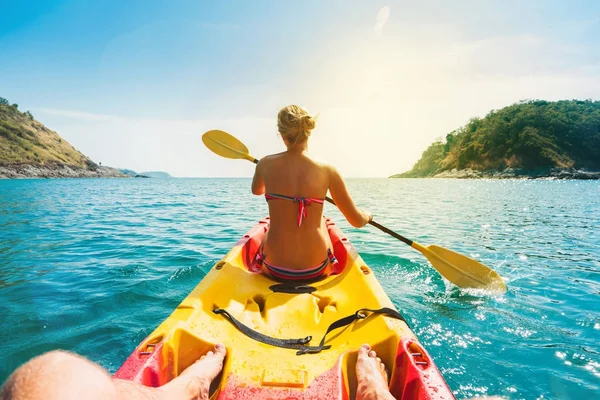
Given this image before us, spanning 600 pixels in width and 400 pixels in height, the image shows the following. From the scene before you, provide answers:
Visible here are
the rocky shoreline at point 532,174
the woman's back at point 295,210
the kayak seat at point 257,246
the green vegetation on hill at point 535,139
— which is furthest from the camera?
the green vegetation on hill at point 535,139

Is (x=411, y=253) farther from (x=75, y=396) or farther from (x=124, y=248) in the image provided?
(x=75, y=396)

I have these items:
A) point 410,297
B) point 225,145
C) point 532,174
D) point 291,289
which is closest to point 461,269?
point 410,297

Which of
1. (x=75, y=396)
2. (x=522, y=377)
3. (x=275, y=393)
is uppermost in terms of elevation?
(x=75, y=396)

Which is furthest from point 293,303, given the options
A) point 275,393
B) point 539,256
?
point 539,256

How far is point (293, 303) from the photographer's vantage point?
2734 mm

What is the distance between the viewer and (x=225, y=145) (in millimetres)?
5270

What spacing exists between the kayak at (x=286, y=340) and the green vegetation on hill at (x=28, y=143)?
83.3 meters

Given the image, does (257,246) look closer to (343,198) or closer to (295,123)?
(343,198)

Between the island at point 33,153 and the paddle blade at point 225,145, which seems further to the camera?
the island at point 33,153

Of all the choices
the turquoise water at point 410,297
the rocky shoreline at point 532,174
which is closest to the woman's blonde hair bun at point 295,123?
the turquoise water at point 410,297

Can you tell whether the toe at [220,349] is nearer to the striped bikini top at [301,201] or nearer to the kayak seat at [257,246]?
the striped bikini top at [301,201]

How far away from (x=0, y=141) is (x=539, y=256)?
317 feet

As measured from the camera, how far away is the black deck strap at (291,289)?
2938 millimetres

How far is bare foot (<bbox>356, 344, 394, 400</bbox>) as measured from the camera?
1.67 meters
